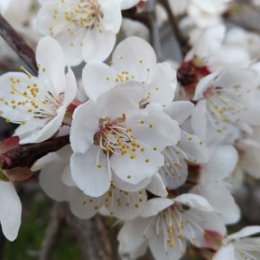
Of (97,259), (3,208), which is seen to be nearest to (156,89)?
(3,208)

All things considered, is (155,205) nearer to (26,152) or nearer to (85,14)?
(26,152)

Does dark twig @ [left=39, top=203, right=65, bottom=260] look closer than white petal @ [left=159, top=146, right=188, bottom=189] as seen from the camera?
No

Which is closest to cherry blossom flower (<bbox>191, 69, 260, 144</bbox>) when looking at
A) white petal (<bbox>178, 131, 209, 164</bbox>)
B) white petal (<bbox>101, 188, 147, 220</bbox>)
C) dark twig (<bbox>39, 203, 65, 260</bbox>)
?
white petal (<bbox>178, 131, 209, 164</bbox>)

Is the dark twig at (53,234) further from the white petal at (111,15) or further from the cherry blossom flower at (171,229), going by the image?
the white petal at (111,15)

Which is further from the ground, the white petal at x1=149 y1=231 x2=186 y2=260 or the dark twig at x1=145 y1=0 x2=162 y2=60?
the dark twig at x1=145 y1=0 x2=162 y2=60

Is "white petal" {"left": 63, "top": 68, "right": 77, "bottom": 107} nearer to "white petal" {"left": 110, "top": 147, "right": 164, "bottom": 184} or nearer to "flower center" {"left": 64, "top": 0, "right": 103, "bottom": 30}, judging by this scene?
"white petal" {"left": 110, "top": 147, "right": 164, "bottom": 184}

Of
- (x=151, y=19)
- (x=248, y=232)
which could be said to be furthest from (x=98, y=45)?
(x=248, y=232)

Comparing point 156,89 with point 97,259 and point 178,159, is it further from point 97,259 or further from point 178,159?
point 97,259
